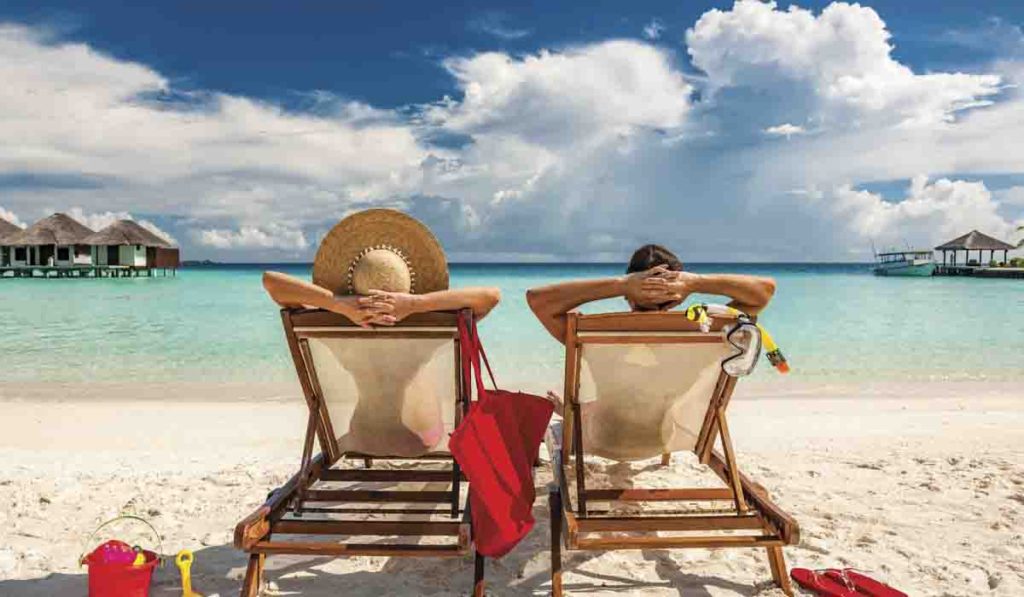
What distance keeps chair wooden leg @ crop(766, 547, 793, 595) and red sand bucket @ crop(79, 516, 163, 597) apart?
2.25m

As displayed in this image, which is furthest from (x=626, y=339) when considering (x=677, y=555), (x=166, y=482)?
(x=166, y=482)

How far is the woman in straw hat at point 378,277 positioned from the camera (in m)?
2.61

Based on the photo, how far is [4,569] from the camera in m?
2.84

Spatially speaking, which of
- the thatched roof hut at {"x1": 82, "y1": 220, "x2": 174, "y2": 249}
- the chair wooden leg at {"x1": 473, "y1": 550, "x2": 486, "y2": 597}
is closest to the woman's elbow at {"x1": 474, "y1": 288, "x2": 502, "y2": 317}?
the chair wooden leg at {"x1": 473, "y1": 550, "x2": 486, "y2": 597}

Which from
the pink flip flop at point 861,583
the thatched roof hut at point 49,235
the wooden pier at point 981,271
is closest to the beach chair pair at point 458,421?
the pink flip flop at point 861,583

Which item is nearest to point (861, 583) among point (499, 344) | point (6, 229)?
point (499, 344)

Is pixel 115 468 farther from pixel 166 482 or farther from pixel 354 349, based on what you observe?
pixel 354 349

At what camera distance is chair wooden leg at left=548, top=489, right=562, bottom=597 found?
2424mm

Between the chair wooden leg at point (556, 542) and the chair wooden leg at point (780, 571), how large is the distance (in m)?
0.82

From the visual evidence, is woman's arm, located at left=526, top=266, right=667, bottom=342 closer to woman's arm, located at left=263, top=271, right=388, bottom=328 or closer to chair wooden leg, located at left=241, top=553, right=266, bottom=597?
woman's arm, located at left=263, top=271, right=388, bottom=328

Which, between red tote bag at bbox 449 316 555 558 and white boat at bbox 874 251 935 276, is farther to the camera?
white boat at bbox 874 251 935 276

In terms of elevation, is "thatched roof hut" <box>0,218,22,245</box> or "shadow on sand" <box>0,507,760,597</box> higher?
"thatched roof hut" <box>0,218,22,245</box>

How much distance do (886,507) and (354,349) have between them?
9.32 ft

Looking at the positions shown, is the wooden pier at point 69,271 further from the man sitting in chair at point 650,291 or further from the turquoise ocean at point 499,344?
the man sitting in chair at point 650,291
